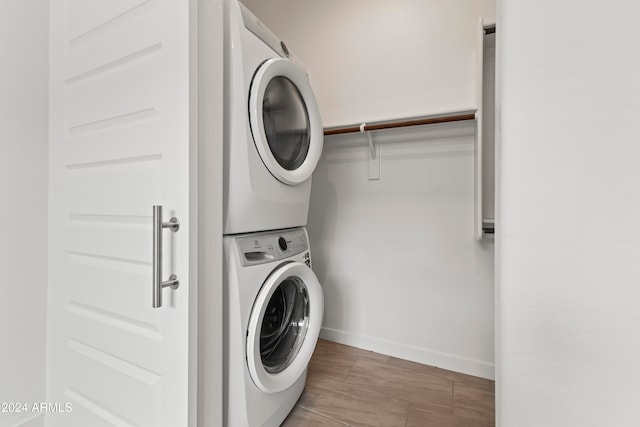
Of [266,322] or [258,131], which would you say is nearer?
[258,131]

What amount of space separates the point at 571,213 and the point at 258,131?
907 millimetres

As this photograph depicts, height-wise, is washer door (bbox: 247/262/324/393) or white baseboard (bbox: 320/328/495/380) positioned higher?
washer door (bbox: 247/262/324/393)

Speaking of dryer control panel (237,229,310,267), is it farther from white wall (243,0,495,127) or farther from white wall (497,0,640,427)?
white wall (243,0,495,127)

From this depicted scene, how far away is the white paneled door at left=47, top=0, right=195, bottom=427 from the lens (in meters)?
0.78

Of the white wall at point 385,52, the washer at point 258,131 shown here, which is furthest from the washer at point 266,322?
the white wall at point 385,52

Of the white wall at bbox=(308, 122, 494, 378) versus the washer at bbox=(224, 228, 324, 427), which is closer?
the washer at bbox=(224, 228, 324, 427)

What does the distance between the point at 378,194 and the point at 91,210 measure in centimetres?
154

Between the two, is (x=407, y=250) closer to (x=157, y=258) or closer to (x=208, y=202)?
(x=208, y=202)

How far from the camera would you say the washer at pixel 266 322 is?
0.94 metres

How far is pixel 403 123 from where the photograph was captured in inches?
62.3

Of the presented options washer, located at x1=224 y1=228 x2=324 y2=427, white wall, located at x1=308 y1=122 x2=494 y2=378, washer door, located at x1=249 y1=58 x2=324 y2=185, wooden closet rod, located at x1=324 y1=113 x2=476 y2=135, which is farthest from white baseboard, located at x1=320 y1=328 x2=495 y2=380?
wooden closet rod, located at x1=324 y1=113 x2=476 y2=135

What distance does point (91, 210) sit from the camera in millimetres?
1016

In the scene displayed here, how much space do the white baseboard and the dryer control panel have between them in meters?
0.93

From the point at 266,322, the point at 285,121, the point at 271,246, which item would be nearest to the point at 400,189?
the point at 285,121
